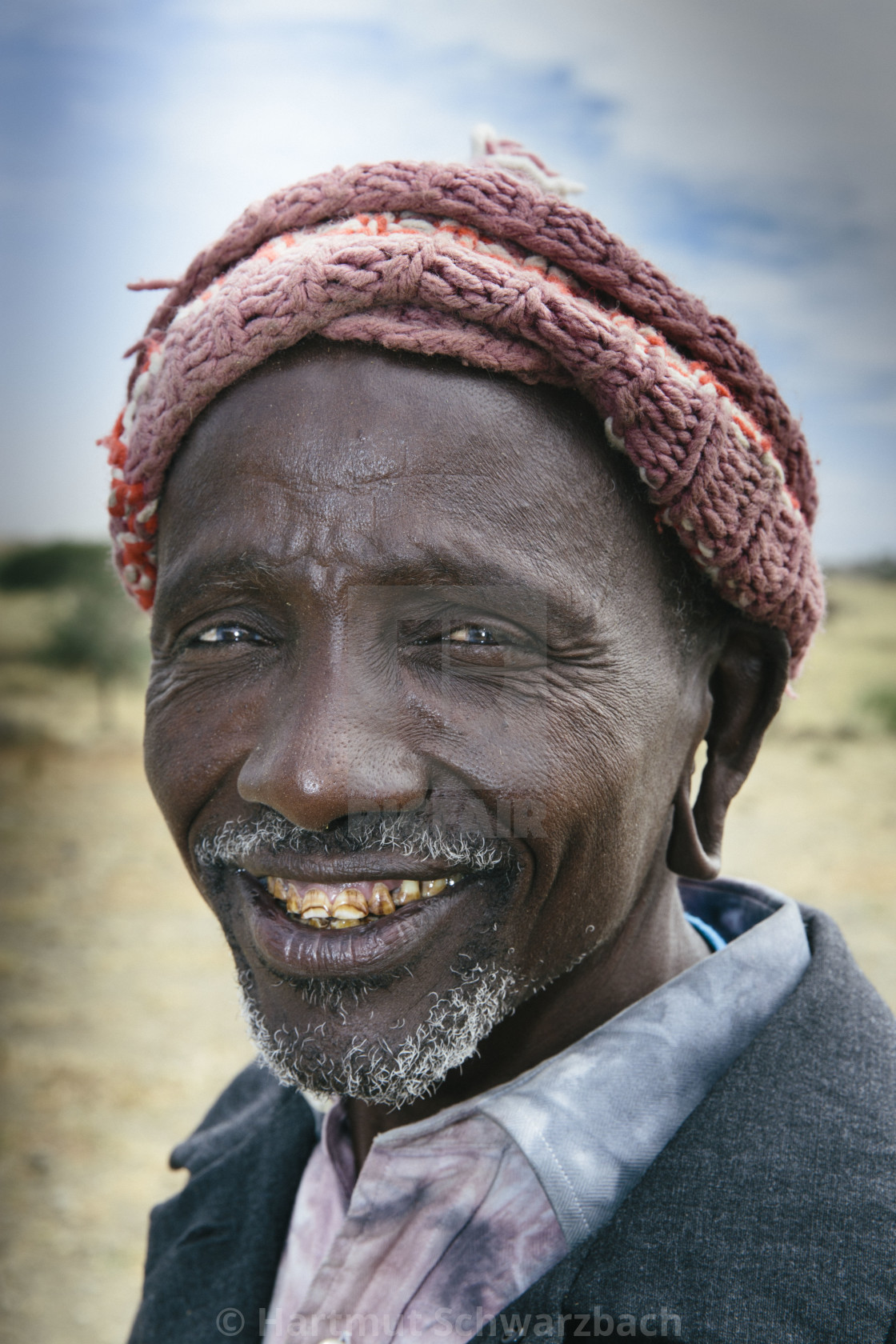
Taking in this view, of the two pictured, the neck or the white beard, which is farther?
the neck

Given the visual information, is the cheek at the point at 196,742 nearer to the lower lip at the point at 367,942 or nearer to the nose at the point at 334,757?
the nose at the point at 334,757

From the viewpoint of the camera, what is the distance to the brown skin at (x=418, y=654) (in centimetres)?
162

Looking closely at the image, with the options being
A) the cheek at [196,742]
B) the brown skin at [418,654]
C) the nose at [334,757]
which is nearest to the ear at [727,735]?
the brown skin at [418,654]

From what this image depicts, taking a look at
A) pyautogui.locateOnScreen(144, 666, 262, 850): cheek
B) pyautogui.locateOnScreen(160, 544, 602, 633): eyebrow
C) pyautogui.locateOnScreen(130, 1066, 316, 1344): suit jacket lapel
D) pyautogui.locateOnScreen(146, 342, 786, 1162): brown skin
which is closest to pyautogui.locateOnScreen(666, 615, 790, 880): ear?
pyautogui.locateOnScreen(146, 342, 786, 1162): brown skin

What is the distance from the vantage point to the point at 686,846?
6.48 ft

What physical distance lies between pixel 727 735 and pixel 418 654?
0.67 m

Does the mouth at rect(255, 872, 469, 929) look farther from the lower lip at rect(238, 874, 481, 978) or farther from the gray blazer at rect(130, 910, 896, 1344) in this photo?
the gray blazer at rect(130, 910, 896, 1344)

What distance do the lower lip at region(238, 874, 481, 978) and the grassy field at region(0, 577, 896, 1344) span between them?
1.10ft

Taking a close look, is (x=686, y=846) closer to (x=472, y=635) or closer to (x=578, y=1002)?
A: (x=578, y=1002)

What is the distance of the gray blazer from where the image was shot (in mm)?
1429

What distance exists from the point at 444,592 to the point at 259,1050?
834 millimetres

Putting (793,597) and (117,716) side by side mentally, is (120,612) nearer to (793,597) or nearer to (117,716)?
(117,716)

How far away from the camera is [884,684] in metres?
13.7

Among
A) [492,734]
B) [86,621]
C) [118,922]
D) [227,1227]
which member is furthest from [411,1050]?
[86,621]
